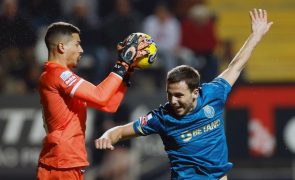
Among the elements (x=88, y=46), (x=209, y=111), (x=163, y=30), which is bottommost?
(x=209, y=111)

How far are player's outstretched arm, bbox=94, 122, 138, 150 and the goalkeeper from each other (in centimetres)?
19

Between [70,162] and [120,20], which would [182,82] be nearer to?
[70,162]

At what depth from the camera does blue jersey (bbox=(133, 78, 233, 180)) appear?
664cm

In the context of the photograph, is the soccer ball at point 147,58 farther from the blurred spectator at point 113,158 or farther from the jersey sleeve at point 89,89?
the blurred spectator at point 113,158

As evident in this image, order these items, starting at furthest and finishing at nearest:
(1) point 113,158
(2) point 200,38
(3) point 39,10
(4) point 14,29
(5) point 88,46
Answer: (2) point 200,38
(5) point 88,46
(1) point 113,158
(3) point 39,10
(4) point 14,29

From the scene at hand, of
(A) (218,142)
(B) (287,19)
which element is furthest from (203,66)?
(A) (218,142)

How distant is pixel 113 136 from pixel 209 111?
0.87 metres

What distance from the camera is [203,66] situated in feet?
43.1

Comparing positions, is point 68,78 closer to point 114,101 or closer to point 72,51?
point 72,51

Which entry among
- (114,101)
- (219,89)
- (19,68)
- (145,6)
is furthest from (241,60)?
(145,6)

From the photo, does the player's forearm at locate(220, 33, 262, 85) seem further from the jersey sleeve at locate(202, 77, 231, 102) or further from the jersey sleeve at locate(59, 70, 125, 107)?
the jersey sleeve at locate(59, 70, 125, 107)

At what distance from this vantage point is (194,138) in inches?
262

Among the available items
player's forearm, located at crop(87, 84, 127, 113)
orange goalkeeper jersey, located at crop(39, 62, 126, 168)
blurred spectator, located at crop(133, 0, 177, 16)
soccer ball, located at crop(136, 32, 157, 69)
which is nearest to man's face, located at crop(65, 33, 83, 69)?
orange goalkeeper jersey, located at crop(39, 62, 126, 168)

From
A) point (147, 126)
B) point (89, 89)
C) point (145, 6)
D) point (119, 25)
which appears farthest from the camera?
point (145, 6)
